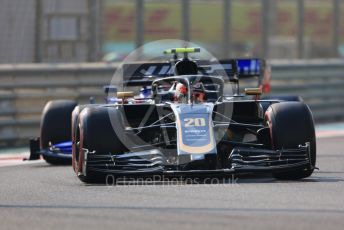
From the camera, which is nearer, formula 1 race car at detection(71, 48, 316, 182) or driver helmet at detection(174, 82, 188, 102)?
formula 1 race car at detection(71, 48, 316, 182)

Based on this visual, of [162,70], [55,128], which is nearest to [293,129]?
[162,70]

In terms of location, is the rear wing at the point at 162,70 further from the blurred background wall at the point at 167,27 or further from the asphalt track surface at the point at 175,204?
the blurred background wall at the point at 167,27

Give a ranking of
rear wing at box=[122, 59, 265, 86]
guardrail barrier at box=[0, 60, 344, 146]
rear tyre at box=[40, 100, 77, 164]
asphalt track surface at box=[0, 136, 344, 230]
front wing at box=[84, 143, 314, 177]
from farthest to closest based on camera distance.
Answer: guardrail barrier at box=[0, 60, 344, 146] → rear tyre at box=[40, 100, 77, 164] → rear wing at box=[122, 59, 265, 86] → front wing at box=[84, 143, 314, 177] → asphalt track surface at box=[0, 136, 344, 230]

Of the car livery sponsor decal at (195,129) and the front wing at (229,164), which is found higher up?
the car livery sponsor decal at (195,129)

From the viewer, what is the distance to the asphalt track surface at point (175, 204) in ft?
23.8

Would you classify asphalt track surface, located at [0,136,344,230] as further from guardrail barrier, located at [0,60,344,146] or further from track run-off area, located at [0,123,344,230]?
guardrail barrier, located at [0,60,344,146]

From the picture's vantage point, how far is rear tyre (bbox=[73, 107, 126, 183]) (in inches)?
398

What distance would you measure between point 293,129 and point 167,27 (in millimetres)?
8356

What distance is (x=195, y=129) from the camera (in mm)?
10047

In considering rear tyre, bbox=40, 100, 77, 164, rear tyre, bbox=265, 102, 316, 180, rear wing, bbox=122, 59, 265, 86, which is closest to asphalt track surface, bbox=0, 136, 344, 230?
rear tyre, bbox=265, 102, 316, 180

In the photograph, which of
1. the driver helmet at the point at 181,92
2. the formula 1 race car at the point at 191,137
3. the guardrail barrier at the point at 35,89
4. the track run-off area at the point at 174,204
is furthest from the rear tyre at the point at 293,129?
the guardrail barrier at the point at 35,89

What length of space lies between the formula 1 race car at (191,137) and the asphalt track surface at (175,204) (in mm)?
166

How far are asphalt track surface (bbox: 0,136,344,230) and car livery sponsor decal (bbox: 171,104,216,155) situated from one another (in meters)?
0.39

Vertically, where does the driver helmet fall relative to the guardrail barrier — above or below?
above
